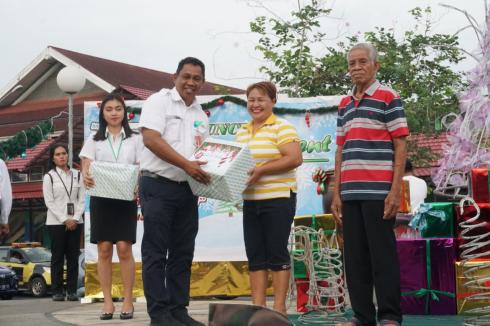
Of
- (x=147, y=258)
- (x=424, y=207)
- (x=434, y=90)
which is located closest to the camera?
(x=147, y=258)

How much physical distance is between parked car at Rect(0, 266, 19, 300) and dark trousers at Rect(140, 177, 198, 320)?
12.6 m

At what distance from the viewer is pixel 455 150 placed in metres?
5.92

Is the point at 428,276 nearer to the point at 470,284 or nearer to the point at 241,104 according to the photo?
the point at 470,284

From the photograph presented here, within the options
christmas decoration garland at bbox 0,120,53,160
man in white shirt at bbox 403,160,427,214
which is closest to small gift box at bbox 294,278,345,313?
man in white shirt at bbox 403,160,427,214

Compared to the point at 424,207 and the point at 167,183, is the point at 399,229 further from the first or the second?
the point at 167,183

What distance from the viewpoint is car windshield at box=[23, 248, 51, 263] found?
19.2 meters

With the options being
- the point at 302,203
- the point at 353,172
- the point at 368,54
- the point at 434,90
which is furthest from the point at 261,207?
the point at 434,90

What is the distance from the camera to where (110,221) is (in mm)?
7004

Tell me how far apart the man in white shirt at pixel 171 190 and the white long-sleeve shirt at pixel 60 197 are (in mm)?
4493

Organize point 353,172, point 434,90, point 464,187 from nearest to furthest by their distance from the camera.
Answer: point 353,172 → point 464,187 → point 434,90

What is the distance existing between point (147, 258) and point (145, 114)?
2.96 ft

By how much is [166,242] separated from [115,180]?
117cm

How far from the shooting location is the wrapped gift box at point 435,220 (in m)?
6.87

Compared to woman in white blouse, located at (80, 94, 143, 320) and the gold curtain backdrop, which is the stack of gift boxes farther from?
the gold curtain backdrop
